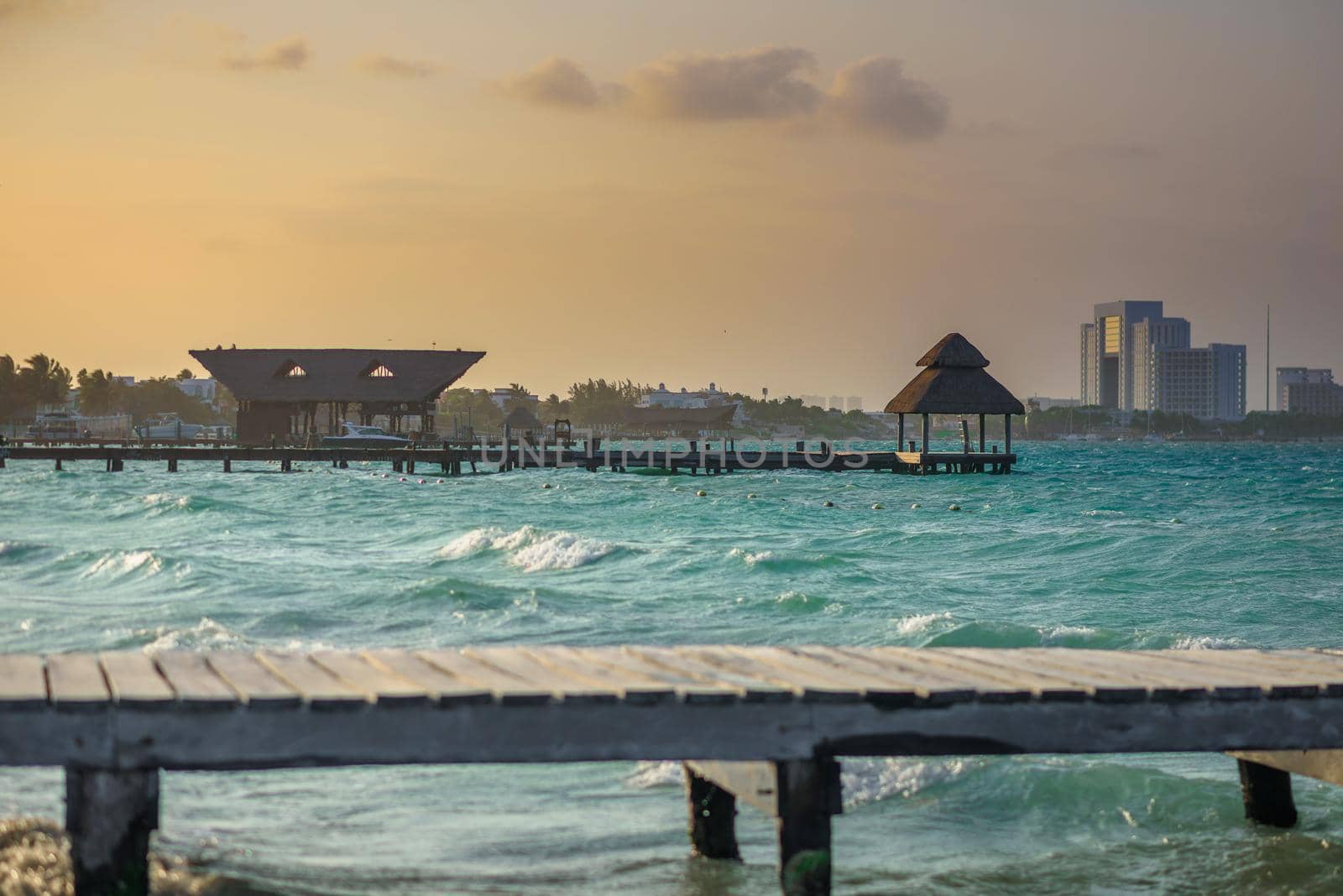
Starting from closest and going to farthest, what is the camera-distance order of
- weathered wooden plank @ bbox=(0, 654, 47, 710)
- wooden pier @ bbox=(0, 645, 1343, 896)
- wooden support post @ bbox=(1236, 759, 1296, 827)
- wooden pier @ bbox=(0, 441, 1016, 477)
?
→ weathered wooden plank @ bbox=(0, 654, 47, 710) < wooden pier @ bbox=(0, 645, 1343, 896) < wooden support post @ bbox=(1236, 759, 1296, 827) < wooden pier @ bbox=(0, 441, 1016, 477)

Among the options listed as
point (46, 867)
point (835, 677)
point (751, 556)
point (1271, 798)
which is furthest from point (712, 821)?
point (751, 556)

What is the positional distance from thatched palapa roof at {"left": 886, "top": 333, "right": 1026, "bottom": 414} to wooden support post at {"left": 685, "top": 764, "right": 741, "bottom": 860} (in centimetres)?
4499

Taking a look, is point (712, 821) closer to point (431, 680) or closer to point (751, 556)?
point (431, 680)

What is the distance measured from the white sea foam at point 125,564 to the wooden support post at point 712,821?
40.0 feet

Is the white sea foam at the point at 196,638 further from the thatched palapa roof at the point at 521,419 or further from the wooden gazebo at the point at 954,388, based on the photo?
the thatched palapa roof at the point at 521,419

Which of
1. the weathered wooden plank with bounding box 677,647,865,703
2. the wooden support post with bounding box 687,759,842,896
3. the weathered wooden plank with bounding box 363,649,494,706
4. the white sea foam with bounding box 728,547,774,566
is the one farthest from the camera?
the white sea foam with bounding box 728,547,774,566

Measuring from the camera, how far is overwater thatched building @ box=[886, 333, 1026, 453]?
5066 cm

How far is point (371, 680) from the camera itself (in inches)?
200

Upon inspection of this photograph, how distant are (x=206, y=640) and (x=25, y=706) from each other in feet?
23.5

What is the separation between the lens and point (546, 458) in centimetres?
5278

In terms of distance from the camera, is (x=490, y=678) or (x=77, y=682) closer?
(x=77, y=682)

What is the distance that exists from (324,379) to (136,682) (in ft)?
214

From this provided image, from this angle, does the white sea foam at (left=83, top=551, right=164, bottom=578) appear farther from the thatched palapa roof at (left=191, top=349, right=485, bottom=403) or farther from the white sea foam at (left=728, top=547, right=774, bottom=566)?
the thatched palapa roof at (left=191, top=349, right=485, bottom=403)

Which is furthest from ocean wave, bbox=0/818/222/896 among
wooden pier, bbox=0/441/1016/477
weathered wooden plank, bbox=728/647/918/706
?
wooden pier, bbox=0/441/1016/477
